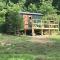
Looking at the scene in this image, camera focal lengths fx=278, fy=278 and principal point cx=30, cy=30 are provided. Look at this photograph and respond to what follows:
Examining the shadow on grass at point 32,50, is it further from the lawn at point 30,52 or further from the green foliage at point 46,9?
the green foliage at point 46,9

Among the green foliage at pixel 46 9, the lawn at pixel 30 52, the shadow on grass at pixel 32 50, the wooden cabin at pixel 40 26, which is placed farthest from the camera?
the green foliage at pixel 46 9

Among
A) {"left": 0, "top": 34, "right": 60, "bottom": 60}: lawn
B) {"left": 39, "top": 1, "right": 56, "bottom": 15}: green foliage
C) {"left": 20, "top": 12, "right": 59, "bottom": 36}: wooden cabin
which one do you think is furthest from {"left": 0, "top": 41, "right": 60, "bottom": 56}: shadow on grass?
{"left": 39, "top": 1, "right": 56, "bottom": 15}: green foliage

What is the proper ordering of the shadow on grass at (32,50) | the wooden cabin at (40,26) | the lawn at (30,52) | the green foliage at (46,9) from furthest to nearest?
the green foliage at (46,9) → the wooden cabin at (40,26) → the shadow on grass at (32,50) → the lawn at (30,52)

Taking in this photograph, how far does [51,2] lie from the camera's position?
34.9m

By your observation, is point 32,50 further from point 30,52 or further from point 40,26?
point 40,26

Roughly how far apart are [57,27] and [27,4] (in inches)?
447

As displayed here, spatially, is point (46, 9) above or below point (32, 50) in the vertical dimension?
above

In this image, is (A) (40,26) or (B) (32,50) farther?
(A) (40,26)

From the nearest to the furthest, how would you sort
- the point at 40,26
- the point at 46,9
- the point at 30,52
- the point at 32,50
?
the point at 30,52 < the point at 32,50 < the point at 40,26 < the point at 46,9

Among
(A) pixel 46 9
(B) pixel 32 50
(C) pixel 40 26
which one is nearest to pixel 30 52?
(B) pixel 32 50

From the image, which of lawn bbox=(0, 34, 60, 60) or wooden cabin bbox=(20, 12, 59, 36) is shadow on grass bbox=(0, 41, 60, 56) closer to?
lawn bbox=(0, 34, 60, 60)

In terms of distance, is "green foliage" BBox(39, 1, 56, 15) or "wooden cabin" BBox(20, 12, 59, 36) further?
"green foliage" BBox(39, 1, 56, 15)

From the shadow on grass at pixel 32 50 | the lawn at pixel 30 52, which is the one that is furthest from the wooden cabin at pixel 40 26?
the shadow on grass at pixel 32 50

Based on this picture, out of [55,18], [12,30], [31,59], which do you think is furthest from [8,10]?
[31,59]
